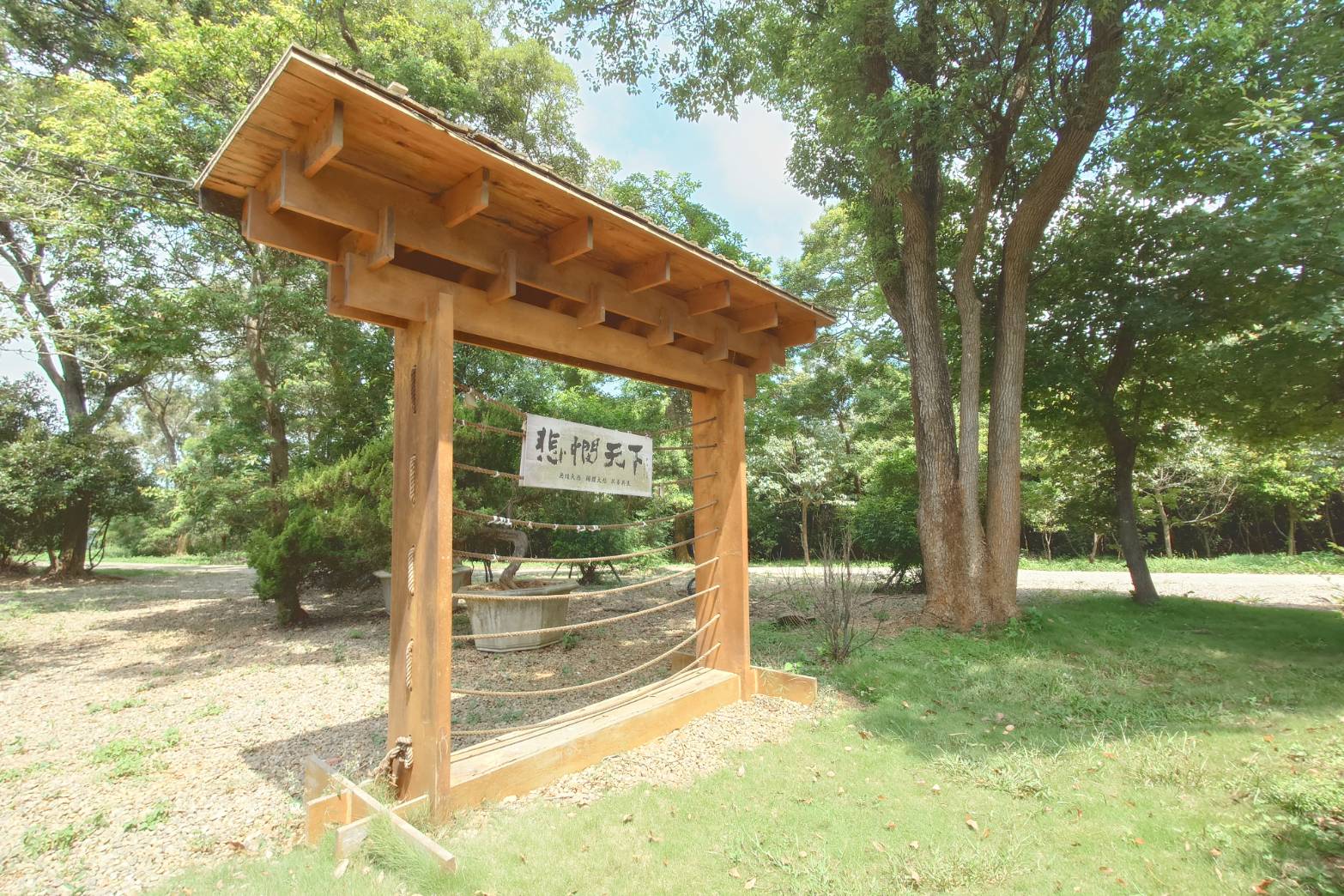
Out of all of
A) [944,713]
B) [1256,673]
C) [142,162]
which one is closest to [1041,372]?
[1256,673]

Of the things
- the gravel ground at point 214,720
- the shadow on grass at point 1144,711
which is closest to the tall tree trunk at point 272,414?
the gravel ground at point 214,720

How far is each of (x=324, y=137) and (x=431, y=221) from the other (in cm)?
59

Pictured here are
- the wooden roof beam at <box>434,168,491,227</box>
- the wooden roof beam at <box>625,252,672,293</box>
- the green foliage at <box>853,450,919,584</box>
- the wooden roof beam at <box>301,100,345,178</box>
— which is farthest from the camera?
the green foliage at <box>853,450,919,584</box>

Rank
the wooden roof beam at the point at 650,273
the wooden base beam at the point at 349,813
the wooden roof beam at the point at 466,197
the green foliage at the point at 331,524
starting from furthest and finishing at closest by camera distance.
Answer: the green foliage at the point at 331,524 → the wooden roof beam at the point at 650,273 → the wooden roof beam at the point at 466,197 → the wooden base beam at the point at 349,813

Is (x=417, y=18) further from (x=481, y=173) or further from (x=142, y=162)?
(x=481, y=173)

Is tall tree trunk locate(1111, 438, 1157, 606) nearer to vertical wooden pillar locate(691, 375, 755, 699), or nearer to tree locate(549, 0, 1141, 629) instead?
tree locate(549, 0, 1141, 629)

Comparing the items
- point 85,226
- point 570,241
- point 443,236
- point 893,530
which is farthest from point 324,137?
point 893,530

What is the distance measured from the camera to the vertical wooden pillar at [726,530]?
4305mm

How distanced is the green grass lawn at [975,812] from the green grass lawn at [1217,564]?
777cm

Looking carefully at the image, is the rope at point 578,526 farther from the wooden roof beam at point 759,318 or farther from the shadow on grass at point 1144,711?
the shadow on grass at point 1144,711

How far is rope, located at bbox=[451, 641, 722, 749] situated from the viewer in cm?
304

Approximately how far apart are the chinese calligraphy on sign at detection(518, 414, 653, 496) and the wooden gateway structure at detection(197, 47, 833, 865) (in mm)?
428

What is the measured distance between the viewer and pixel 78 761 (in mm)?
3490

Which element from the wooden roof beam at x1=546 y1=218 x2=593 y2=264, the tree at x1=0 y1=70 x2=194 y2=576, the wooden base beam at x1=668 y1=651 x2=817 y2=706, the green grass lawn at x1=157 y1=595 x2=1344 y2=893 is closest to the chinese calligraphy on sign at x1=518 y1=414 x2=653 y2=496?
the wooden roof beam at x1=546 y1=218 x2=593 y2=264
